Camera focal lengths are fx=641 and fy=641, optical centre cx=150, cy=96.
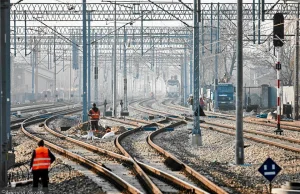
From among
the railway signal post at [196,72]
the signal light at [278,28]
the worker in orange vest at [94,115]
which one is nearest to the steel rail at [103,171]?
the railway signal post at [196,72]

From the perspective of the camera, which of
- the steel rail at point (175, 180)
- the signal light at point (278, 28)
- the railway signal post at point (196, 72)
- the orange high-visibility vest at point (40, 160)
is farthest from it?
the signal light at point (278, 28)

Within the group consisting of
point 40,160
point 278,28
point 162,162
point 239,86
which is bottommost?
point 162,162

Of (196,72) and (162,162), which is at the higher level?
(196,72)

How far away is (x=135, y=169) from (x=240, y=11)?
5.61 meters

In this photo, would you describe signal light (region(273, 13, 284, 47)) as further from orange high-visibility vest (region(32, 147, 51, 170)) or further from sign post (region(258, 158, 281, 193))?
orange high-visibility vest (region(32, 147, 51, 170))

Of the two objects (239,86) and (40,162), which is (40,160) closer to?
(40,162)

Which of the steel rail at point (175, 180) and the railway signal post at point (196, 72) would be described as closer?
the steel rail at point (175, 180)

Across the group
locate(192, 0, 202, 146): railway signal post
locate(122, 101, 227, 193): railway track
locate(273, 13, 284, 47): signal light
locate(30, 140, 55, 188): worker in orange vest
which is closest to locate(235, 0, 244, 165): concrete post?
locate(122, 101, 227, 193): railway track

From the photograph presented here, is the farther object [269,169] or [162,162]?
[162,162]

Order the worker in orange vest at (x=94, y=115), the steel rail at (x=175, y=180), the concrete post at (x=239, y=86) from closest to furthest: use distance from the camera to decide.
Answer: the steel rail at (x=175, y=180)
the concrete post at (x=239, y=86)
the worker in orange vest at (x=94, y=115)

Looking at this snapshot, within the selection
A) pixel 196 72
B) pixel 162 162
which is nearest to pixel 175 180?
pixel 162 162

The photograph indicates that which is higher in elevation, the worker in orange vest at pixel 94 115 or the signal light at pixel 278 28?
the signal light at pixel 278 28

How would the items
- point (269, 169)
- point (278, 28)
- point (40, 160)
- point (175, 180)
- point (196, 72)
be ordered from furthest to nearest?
point (278, 28), point (196, 72), point (175, 180), point (40, 160), point (269, 169)

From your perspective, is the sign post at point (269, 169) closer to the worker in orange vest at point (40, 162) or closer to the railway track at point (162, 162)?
the railway track at point (162, 162)
